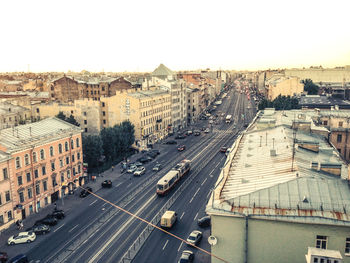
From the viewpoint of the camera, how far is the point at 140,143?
76.2 metres

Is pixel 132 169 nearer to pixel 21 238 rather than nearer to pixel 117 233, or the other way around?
pixel 117 233

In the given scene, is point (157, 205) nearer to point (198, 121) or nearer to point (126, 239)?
point (126, 239)

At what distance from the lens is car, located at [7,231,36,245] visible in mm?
33031

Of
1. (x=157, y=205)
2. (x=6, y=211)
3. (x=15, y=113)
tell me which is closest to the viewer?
(x=6, y=211)

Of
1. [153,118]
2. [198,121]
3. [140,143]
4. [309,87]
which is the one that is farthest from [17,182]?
[309,87]

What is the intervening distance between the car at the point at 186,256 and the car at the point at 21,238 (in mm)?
16746

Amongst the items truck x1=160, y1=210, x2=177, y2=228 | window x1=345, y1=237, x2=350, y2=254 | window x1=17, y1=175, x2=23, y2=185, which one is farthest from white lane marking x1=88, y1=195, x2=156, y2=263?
window x1=345, y1=237, x2=350, y2=254

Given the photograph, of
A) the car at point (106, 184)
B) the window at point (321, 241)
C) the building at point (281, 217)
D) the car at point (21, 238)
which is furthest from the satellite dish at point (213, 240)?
the car at point (106, 184)

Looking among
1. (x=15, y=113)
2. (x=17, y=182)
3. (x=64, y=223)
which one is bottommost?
(x=64, y=223)

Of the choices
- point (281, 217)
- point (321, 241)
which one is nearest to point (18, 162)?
point (281, 217)

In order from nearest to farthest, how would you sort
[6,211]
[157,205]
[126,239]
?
[126,239] → [6,211] → [157,205]

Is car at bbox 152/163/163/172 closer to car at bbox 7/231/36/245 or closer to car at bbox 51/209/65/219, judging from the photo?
car at bbox 51/209/65/219

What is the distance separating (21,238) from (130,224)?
38.8 feet

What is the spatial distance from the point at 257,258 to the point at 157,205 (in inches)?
917
